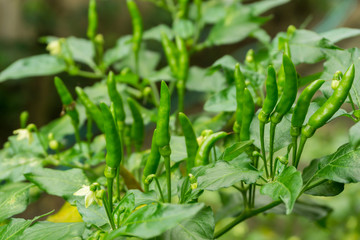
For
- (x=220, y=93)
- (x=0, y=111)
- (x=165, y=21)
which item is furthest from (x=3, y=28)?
(x=220, y=93)

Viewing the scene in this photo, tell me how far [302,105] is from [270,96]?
1.5 inches

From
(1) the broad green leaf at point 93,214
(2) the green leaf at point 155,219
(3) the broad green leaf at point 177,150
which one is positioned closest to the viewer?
(2) the green leaf at point 155,219

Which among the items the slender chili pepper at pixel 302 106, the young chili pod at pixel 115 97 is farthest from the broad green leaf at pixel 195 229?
the young chili pod at pixel 115 97

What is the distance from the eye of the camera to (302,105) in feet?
1.54

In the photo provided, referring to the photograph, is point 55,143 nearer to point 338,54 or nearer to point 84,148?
point 84,148

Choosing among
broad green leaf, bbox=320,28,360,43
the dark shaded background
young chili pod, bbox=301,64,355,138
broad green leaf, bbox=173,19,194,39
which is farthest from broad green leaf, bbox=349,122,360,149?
the dark shaded background

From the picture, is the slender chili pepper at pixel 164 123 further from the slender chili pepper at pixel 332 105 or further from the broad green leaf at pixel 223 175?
the slender chili pepper at pixel 332 105

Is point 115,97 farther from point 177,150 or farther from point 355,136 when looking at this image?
point 355,136

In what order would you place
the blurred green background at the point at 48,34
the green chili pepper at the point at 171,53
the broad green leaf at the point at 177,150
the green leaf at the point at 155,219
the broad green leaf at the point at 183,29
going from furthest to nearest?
the blurred green background at the point at 48,34
the broad green leaf at the point at 183,29
the green chili pepper at the point at 171,53
the broad green leaf at the point at 177,150
the green leaf at the point at 155,219

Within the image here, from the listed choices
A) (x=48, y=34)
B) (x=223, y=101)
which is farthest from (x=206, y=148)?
(x=48, y=34)

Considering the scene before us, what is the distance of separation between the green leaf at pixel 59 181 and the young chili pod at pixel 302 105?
0.96 feet

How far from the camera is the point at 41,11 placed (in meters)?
2.37

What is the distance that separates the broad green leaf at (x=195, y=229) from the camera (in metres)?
0.47

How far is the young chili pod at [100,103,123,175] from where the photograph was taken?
460 mm
